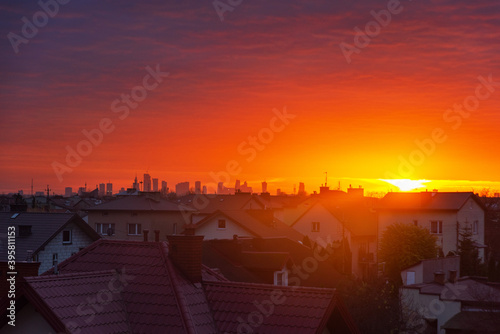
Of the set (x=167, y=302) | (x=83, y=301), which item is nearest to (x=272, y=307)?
(x=167, y=302)

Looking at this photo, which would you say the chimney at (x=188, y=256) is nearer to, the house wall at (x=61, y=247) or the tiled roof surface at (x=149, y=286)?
the tiled roof surface at (x=149, y=286)

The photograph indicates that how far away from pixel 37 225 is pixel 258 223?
1893 centimetres

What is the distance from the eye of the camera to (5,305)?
48.0 ft

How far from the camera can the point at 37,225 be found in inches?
1762

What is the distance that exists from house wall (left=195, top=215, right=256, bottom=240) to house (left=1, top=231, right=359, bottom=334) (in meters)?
35.1

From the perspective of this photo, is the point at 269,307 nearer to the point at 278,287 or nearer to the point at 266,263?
the point at 278,287

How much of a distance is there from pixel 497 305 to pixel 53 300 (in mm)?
25095

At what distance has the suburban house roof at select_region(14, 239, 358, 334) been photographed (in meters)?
14.8

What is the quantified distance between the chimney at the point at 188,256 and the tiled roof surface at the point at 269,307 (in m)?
0.72

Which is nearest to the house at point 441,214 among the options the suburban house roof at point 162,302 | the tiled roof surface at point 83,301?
the suburban house roof at point 162,302

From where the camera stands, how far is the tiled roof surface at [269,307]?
49.8 feet

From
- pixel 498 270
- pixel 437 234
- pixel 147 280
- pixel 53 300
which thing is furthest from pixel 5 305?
pixel 437 234

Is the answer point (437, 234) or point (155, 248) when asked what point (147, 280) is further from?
point (437, 234)

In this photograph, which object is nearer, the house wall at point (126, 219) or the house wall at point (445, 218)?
the house wall at point (445, 218)
